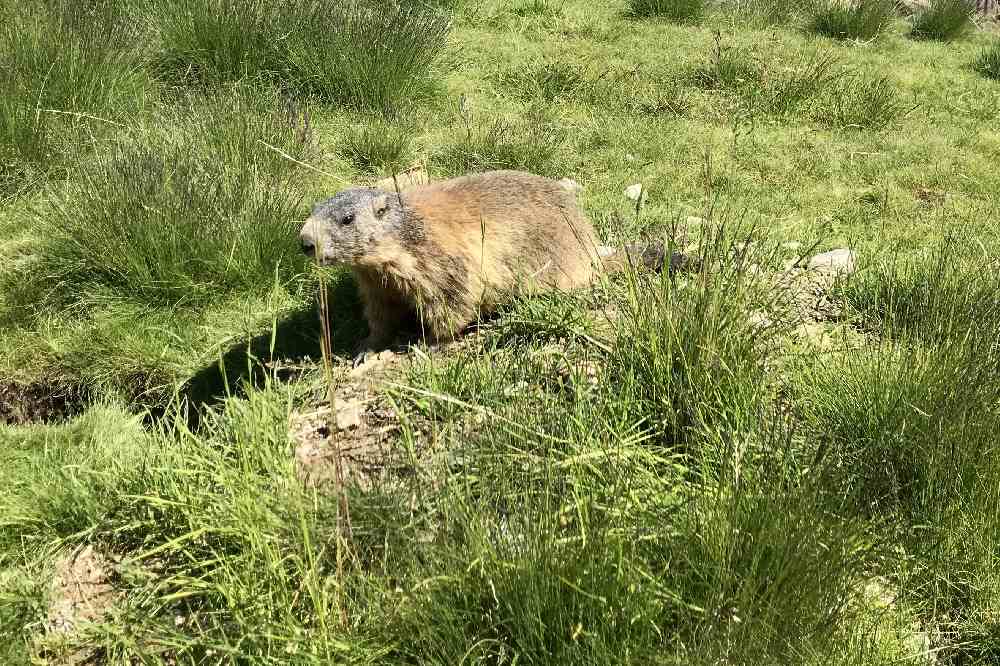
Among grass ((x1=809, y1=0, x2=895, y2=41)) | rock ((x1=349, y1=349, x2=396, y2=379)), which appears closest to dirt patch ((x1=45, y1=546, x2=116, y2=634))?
rock ((x1=349, y1=349, x2=396, y2=379))

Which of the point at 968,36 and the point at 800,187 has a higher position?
the point at 968,36

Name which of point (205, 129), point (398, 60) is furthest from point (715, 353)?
point (398, 60)

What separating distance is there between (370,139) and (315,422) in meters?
3.35

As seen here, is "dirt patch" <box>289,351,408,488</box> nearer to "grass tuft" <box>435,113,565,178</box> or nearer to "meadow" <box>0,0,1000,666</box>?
"meadow" <box>0,0,1000,666</box>

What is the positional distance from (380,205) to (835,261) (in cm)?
266

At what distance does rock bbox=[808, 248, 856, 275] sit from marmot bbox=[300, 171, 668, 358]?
49.5 inches

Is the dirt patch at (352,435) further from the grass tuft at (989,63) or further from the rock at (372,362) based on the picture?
the grass tuft at (989,63)

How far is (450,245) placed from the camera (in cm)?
416

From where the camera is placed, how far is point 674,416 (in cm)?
288

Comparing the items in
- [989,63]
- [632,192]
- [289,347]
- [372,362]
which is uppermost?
[989,63]

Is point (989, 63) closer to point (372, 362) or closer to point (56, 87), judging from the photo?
point (372, 362)

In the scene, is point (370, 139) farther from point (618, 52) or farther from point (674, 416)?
point (674, 416)

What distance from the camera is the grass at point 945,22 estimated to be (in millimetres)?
9383

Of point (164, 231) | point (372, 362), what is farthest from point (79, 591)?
point (164, 231)
